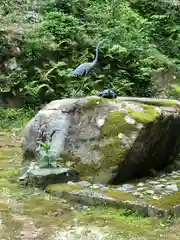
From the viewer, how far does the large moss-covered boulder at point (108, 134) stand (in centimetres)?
438

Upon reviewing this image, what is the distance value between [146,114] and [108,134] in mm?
513

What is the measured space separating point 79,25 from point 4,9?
2.20m

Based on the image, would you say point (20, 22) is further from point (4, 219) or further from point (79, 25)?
point (4, 219)

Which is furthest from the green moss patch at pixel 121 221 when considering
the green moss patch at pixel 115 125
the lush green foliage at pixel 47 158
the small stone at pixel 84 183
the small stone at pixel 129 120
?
the small stone at pixel 129 120

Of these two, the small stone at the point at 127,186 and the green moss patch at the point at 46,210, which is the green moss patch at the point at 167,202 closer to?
the small stone at the point at 127,186

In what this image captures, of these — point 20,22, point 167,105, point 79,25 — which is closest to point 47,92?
point 20,22

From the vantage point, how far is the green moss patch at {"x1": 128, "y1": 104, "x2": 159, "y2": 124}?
176 inches

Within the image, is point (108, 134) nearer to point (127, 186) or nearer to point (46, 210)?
point (127, 186)

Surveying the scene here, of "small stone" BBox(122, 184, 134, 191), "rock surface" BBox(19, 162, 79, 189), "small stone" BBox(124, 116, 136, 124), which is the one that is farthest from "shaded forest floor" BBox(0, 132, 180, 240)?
"small stone" BBox(124, 116, 136, 124)

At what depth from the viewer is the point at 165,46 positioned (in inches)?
521

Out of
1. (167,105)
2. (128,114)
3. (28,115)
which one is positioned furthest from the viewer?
(28,115)

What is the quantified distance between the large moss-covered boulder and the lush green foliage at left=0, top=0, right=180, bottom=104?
10.6 ft

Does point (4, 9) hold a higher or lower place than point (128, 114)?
higher

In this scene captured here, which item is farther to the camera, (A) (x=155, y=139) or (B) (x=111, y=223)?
(A) (x=155, y=139)
